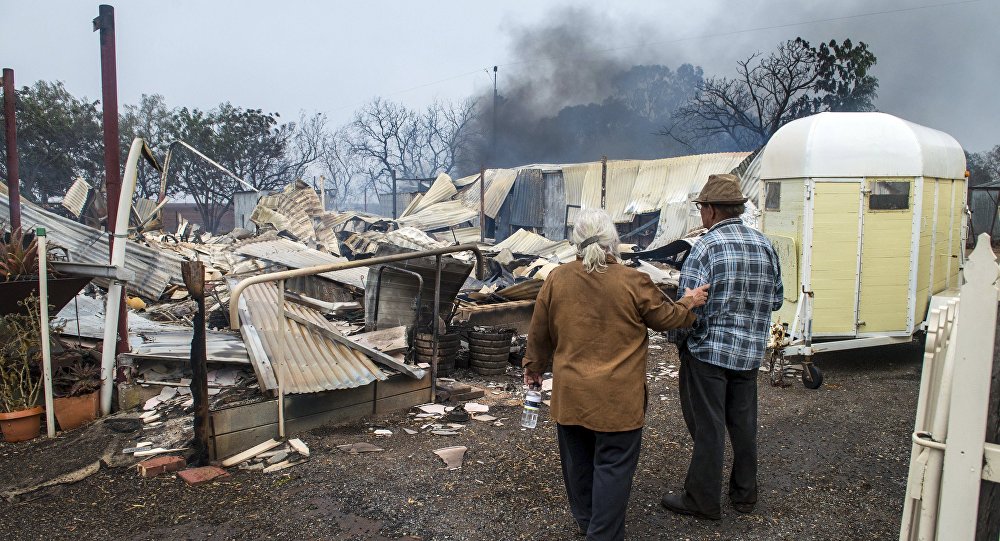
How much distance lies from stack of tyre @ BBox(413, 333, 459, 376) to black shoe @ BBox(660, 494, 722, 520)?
281 cm

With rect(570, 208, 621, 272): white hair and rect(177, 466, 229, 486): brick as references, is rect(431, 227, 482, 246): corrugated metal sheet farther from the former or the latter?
rect(570, 208, 621, 272): white hair

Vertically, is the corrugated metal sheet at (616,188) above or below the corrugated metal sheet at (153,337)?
above

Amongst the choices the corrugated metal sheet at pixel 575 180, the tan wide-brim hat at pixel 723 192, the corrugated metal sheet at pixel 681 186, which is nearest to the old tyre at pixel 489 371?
the tan wide-brim hat at pixel 723 192

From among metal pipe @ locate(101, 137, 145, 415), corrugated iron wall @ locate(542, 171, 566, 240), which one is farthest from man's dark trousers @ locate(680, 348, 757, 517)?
corrugated iron wall @ locate(542, 171, 566, 240)

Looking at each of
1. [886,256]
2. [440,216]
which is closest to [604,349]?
[886,256]

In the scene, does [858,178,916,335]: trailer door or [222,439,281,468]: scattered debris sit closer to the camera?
[222,439,281,468]: scattered debris

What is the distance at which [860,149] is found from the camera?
269 inches

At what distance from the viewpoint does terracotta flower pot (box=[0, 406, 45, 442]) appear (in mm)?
4605

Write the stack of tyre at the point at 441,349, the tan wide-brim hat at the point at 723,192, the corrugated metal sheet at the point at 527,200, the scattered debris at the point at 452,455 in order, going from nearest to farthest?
the tan wide-brim hat at the point at 723,192, the scattered debris at the point at 452,455, the stack of tyre at the point at 441,349, the corrugated metal sheet at the point at 527,200

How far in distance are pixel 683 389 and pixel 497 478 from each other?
53.9 inches

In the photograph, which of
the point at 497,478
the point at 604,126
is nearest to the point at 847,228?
the point at 497,478

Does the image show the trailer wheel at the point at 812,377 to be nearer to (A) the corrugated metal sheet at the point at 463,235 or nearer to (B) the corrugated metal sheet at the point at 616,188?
(B) the corrugated metal sheet at the point at 616,188

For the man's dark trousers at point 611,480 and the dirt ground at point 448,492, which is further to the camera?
the dirt ground at point 448,492

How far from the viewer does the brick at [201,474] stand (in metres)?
3.86
